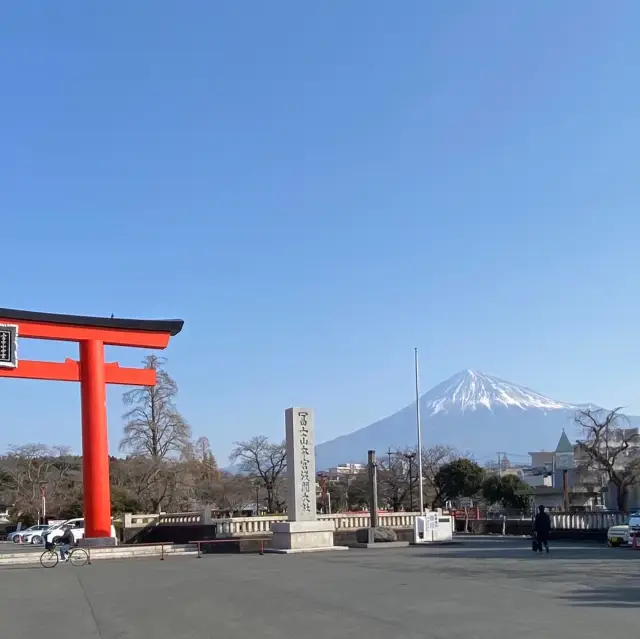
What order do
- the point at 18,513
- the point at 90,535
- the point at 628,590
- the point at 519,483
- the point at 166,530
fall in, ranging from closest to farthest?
the point at 628,590 < the point at 90,535 < the point at 166,530 < the point at 18,513 < the point at 519,483

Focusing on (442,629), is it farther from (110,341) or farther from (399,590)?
(110,341)

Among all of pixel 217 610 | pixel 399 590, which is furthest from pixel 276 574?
pixel 217 610

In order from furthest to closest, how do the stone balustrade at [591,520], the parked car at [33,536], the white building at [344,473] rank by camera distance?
the white building at [344,473] → the parked car at [33,536] → the stone balustrade at [591,520]

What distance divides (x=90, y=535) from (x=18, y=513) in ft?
111

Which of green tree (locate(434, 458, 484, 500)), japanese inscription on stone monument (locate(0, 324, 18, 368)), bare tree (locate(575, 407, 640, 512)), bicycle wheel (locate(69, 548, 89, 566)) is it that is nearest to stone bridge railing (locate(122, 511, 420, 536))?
bicycle wheel (locate(69, 548, 89, 566))

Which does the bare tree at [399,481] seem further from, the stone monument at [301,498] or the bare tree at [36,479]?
the stone monument at [301,498]

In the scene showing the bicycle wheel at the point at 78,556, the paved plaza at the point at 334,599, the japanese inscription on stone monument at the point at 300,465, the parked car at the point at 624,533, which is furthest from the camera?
the parked car at the point at 624,533

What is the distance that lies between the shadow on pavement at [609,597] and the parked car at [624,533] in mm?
14108

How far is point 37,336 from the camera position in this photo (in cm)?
2642

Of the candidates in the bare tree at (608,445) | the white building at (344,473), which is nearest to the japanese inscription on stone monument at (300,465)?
the bare tree at (608,445)

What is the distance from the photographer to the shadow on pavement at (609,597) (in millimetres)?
11430

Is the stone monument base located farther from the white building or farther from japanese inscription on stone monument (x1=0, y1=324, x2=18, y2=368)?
the white building

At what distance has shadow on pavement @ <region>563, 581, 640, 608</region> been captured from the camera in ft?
37.5

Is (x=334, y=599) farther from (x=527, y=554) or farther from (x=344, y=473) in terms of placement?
(x=344, y=473)
